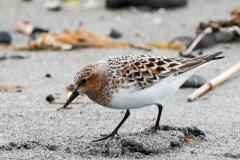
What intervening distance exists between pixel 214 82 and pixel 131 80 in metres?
1.98

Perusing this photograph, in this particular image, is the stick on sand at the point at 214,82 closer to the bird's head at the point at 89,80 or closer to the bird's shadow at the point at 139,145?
the bird's shadow at the point at 139,145

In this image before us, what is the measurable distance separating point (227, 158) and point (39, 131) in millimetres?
1817

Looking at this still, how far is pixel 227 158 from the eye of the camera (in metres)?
4.47

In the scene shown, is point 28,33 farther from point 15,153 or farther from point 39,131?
point 15,153

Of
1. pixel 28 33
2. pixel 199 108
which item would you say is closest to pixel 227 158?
pixel 199 108

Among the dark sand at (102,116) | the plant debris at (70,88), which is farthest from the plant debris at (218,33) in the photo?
the plant debris at (70,88)

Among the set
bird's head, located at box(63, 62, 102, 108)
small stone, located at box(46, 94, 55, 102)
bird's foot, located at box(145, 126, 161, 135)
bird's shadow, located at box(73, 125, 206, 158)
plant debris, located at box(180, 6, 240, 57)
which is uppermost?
bird's head, located at box(63, 62, 102, 108)

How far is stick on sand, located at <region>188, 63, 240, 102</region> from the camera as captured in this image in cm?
623

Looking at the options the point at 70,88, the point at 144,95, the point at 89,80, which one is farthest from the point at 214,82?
the point at 89,80

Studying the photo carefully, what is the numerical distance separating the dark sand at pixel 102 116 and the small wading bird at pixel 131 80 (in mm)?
295

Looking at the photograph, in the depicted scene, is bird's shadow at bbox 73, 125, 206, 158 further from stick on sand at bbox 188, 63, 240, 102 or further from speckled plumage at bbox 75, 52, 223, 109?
stick on sand at bbox 188, 63, 240, 102

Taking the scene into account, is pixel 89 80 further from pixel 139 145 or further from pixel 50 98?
pixel 50 98

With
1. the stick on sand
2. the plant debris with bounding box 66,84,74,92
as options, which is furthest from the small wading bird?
the plant debris with bounding box 66,84,74,92

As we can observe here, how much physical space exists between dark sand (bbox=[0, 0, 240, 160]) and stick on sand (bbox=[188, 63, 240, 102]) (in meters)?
0.07
